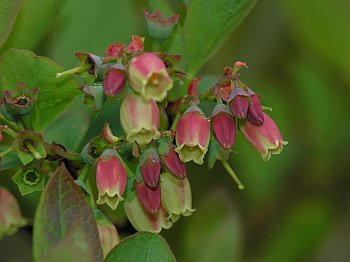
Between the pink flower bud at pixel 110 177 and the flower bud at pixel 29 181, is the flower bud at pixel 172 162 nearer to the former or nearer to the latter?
the pink flower bud at pixel 110 177

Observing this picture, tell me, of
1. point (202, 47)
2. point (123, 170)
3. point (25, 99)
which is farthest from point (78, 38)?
point (123, 170)

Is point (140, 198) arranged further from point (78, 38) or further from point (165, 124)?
point (78, 38)

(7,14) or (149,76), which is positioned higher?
(149,76)

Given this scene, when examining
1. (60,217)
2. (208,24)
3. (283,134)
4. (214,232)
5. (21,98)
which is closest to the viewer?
(60,217)

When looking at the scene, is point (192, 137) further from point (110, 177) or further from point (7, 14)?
point (7, 14)

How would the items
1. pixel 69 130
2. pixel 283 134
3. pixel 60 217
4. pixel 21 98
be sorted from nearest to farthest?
1. pixel 60 217
2. pixel 21 98
3. pixel 69 130
4. pixel 283 134

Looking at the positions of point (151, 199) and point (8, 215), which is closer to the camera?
point (151, 199)

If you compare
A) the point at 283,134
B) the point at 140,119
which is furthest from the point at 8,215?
the point at 283,134
